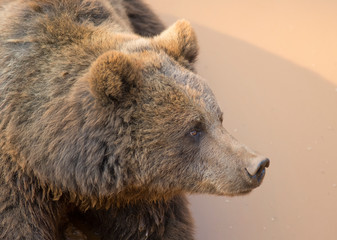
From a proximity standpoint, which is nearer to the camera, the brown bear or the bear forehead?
the brown bear

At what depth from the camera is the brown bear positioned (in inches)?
175

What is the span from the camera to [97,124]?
441 cm

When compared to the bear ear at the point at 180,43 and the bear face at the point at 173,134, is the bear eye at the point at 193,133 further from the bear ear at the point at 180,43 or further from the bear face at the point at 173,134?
the bear ear at the point at 180,43

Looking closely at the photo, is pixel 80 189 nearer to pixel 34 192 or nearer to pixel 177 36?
pixel 34 192

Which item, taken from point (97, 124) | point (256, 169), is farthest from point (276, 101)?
point (97, 124)

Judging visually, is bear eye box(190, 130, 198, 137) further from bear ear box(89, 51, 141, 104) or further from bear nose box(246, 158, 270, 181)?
bear ear box(89, 51, 141, 104)

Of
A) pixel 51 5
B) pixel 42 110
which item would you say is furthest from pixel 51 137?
pixel 51 5

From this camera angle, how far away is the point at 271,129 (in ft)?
23.0

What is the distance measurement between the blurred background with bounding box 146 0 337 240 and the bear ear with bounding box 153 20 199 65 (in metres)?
2.11

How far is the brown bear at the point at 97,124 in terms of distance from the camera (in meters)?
4.44

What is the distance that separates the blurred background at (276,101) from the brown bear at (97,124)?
1875 mm

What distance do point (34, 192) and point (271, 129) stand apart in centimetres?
317

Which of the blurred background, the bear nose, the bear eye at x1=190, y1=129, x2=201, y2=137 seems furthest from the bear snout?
the blurred background

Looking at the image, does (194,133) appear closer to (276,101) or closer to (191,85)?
(191,85)
